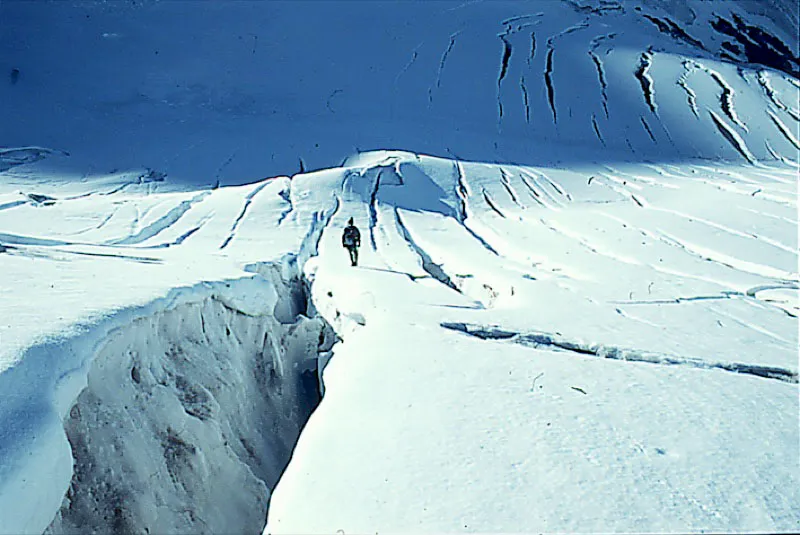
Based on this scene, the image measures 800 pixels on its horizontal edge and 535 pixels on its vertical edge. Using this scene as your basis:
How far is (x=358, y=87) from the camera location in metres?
17.0

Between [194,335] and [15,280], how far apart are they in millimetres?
1172

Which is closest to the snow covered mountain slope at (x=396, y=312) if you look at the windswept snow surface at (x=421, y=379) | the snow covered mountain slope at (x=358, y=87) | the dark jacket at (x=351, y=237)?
the windswept snow surface at (x=421, y=379)

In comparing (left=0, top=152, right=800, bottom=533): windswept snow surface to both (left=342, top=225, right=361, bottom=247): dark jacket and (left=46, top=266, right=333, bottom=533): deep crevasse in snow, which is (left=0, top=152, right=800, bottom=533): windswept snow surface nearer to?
(left=46, top=266, right=333, bottom=533): deep crevasse in snow

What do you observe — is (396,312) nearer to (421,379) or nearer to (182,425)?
(421,379)

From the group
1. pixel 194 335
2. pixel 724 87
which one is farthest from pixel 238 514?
pixel 724 87

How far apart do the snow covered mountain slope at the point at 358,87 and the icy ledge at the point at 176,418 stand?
790 centimetres

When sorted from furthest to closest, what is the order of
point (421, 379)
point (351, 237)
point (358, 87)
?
1. point (358, 87)
2. point (351, 237)
3. point (421, 379)

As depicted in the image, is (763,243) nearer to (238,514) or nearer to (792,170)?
(238,514)

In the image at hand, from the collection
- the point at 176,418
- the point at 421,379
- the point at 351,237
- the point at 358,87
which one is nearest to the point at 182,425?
the point at 176,418

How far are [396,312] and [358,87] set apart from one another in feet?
44.4

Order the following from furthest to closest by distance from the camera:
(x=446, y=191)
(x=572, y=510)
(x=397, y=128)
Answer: (x=397, y=128), (x=446, y=191), (x=572, y=510)

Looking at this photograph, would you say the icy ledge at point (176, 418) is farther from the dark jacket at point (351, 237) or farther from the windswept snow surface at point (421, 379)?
the dark jacket at point (351, 237)

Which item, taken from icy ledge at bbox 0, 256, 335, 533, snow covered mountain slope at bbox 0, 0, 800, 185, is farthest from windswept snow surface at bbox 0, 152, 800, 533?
snow covered mountain slope at bbox 0, 0, 800, 185

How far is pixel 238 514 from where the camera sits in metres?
3.95
